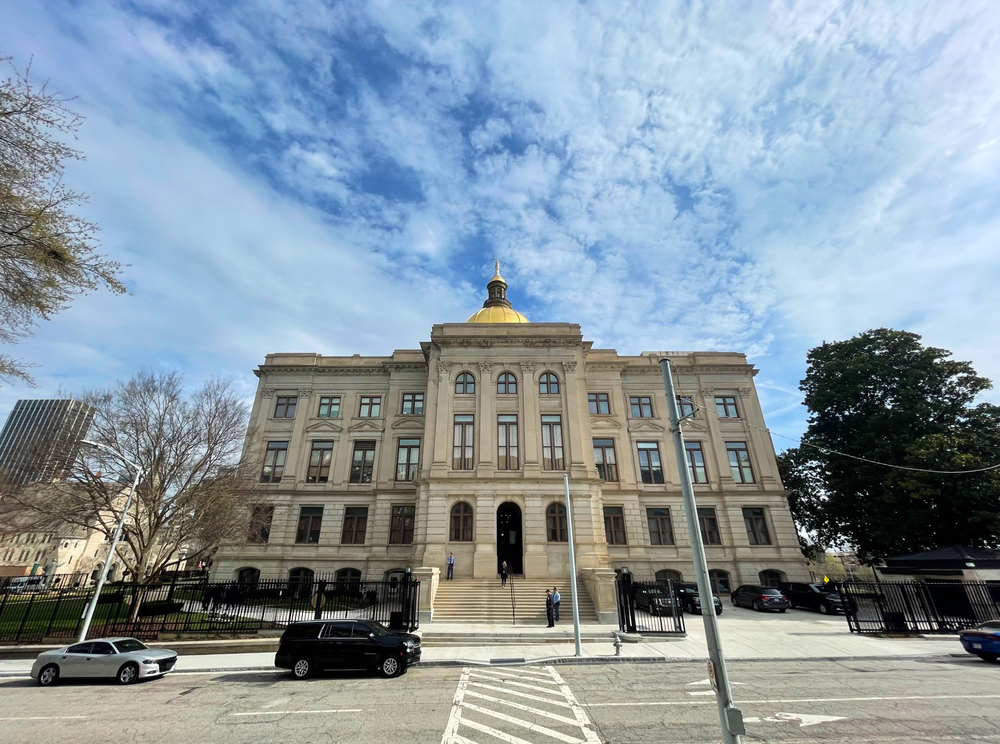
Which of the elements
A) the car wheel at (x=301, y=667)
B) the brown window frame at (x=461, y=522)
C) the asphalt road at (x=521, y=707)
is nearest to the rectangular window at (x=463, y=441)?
the brown window frame at (x=461, y=522)

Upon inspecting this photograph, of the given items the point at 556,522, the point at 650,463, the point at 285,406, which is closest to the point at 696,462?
the point at 650,463

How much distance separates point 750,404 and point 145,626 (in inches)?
1676

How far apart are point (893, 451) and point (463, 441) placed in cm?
3184

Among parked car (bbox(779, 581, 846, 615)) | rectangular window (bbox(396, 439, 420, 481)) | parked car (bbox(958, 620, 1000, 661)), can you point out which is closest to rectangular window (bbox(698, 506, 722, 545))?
parked car (bbox(779, 581, 846, 615))

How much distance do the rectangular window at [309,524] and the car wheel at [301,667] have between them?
23000mm

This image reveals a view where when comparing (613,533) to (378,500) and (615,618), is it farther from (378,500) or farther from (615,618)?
(378,500)

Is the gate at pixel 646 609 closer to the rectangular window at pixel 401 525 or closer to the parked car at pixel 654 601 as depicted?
the parked car at pixel 654 601

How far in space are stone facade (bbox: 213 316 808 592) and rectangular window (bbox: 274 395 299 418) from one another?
0.13 meters

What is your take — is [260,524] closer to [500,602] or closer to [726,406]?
[500,602]

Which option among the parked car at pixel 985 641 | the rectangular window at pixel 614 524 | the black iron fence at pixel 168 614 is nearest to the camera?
the parked car at pixel 985 641

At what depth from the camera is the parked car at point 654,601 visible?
838 inches

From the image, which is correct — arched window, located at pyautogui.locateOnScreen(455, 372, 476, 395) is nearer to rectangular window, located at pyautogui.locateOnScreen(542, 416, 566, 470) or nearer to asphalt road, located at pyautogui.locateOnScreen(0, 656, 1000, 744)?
rectangular window, located at pyautogui.locateOnScreen(542, 416, 566, 470)

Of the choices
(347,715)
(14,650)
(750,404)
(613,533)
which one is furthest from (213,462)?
(750,404)

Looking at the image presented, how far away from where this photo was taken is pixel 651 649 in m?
16.4
